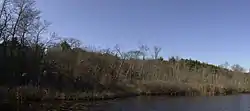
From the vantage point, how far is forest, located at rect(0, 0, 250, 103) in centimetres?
4051

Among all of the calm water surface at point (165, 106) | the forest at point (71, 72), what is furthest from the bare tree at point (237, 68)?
the calm water surface at point (165, 106)

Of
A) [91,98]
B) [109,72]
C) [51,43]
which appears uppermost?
[51,43]

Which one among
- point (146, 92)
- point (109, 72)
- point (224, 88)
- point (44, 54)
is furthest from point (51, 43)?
point (224, 88)

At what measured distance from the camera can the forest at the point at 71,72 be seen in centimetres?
4051

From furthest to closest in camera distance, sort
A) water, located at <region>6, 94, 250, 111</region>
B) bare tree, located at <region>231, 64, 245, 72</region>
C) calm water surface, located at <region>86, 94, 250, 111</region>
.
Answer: bare tree, located at <region>231, 64, 245, 72</region>
calm water surface, located at <region>86, 94, 250, 111</region>
water, located at <region>6, 94, 250, 111</region>

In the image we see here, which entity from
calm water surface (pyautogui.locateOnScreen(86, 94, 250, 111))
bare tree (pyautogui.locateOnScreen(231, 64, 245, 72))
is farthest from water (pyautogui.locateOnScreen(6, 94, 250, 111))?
bare tree (pyautogui.locateOnScreen(231, 64, 245, 72))

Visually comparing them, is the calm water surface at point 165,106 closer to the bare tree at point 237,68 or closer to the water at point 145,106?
the water at point 145,106

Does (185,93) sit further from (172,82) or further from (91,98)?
(91,98)

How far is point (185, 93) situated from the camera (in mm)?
60000

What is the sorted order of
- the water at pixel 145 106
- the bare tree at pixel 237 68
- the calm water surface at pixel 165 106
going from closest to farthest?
the water at pixel 145 106 → the calm water surface at pixel 165 106 → the bare tree at pixel 237 68

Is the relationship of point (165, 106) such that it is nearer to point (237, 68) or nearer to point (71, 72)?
point (71, 72)

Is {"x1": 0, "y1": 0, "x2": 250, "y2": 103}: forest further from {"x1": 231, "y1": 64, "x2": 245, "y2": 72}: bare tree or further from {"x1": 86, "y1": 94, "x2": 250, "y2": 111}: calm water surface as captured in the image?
{"x1": 231, "y1": 64, "x2": 245, "y2": 72}: bare tree

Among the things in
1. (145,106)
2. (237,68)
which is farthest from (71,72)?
(237,68)

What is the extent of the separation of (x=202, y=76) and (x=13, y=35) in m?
42.5
